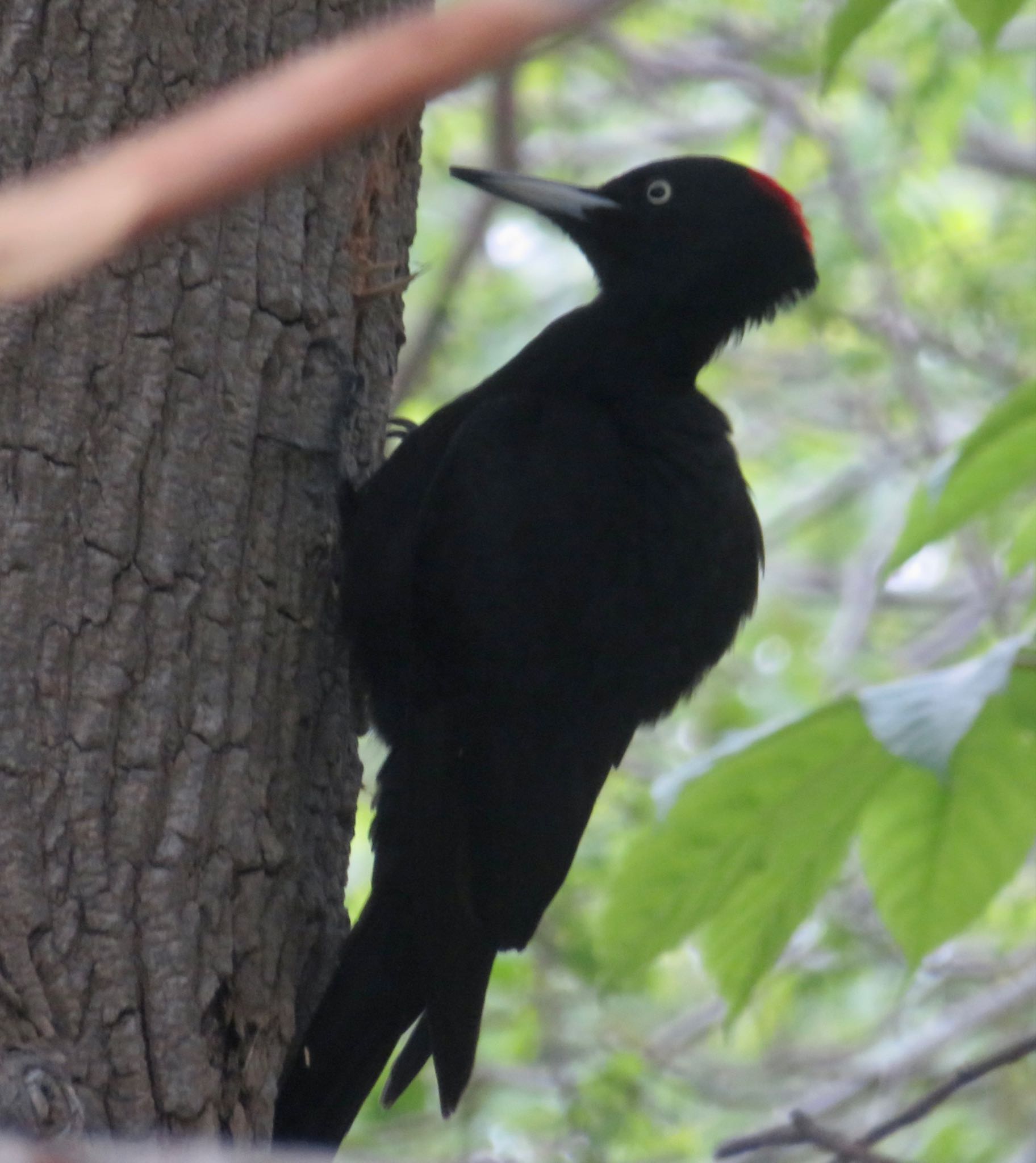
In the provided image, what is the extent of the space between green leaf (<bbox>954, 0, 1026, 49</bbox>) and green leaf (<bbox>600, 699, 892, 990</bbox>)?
862 mm

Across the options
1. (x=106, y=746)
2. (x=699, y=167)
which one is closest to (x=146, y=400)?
(x=106, y=746)

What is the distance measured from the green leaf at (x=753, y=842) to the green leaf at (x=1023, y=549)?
1.22 feet

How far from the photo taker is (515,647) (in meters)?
2.56

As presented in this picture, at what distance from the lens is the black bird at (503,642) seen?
246cm

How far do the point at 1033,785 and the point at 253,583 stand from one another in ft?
3.51

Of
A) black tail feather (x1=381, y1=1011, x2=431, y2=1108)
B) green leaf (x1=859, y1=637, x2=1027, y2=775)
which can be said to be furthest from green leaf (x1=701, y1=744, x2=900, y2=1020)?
black tail feather (x1=381, y1=1011, x2=431, y2=1108)

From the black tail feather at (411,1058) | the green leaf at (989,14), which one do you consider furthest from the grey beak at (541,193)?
the black tail feather at (411,1058)

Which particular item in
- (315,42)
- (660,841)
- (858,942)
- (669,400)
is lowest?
(858,942)

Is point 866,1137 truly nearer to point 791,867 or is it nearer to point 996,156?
point 791,867

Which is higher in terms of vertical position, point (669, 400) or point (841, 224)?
point (841, 224)

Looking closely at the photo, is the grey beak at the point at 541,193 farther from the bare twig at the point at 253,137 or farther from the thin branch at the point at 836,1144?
the bare twig at the point at 253,137

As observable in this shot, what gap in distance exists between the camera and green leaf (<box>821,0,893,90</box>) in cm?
196

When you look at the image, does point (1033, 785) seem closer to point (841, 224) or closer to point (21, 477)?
point (21, 477)

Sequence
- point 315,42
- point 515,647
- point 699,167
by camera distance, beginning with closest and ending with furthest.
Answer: point 315,42 → point 515,647 → point 699,167
